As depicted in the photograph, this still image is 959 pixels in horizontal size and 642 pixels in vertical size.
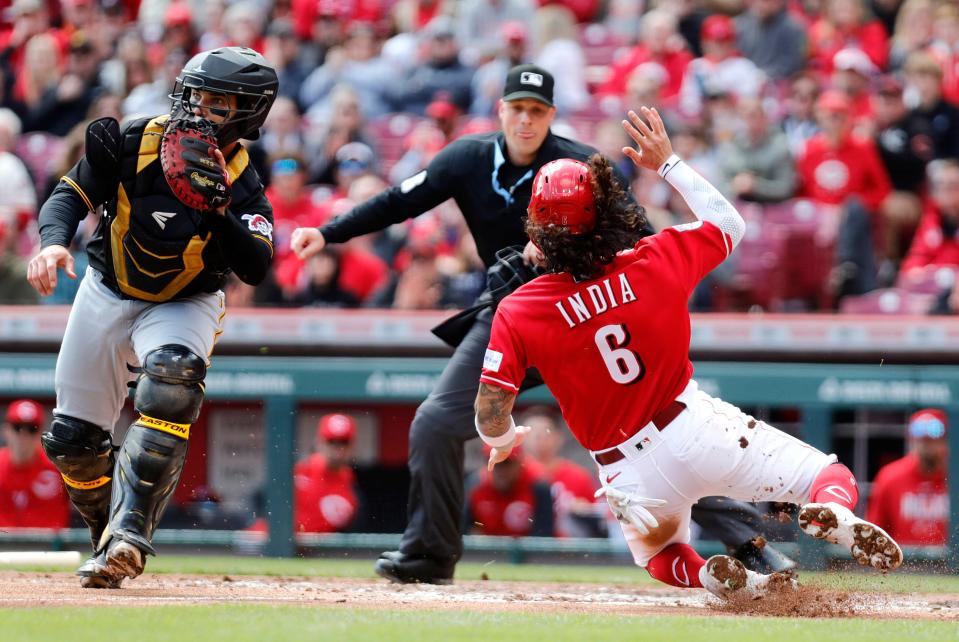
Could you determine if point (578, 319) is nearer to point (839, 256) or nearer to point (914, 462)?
point (914, 462)

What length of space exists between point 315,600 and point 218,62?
193 centimetres

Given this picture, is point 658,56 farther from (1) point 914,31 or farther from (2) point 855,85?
(1) point 914,31

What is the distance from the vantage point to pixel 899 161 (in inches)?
397

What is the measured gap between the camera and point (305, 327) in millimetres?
8602

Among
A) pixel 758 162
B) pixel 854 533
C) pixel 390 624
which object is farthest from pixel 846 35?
pixel 390 624

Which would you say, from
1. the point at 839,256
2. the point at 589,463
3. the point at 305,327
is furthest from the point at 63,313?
the point at 839,256

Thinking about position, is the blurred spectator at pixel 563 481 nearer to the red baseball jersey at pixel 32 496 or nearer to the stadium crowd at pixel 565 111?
the stadium crowd at pixel 565 111

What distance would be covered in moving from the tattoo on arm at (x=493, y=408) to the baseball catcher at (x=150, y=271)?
1055 millimetres

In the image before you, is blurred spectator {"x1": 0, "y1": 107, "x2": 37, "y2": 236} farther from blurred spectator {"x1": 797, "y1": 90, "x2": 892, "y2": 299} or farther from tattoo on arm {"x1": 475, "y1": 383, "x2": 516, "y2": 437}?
tattoo on arm {"x1": 475, "y1": 383, "x2": 516, "y2": 437}

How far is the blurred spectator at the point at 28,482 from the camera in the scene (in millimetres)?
8227

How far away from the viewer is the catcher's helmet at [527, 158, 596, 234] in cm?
468

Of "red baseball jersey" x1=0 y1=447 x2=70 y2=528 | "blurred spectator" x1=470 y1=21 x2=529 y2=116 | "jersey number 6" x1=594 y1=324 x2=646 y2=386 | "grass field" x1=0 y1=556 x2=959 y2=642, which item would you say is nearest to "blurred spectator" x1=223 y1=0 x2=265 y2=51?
"blurred spectator" x1=470 y1=21 x2=529 y2=116

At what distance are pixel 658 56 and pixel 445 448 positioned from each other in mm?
6144

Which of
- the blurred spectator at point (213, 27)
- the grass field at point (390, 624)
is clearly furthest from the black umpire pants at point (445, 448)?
the blurred spectator at point (213, 27)
